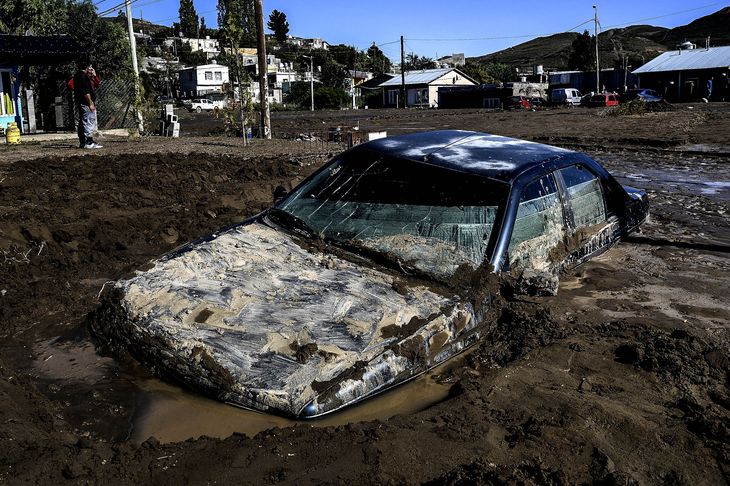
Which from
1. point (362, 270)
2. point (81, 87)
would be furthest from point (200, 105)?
point (362, 270)

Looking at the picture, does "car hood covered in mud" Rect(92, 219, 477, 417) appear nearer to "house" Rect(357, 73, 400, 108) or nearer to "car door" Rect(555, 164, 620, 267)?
"car door" Rect(555, 164, 620, 267)

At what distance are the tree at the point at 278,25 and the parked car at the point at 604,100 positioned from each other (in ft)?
399

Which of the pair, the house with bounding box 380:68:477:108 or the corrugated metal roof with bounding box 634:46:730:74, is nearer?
the corrugated metal roof with bounding box 634:46:730:74

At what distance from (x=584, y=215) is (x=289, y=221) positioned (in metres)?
2.38

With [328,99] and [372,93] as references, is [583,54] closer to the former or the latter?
[372,93]

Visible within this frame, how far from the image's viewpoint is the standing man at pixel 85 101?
1589cm

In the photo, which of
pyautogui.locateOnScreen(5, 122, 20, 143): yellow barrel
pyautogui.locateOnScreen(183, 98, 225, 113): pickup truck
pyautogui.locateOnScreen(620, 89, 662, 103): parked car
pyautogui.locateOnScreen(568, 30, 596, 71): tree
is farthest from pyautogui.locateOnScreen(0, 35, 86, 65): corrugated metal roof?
pyautogui.locateOnScreen(568, 30, 596, 71): tree

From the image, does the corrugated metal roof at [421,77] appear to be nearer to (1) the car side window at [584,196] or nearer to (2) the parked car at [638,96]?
(2) the parked car at [638,96]

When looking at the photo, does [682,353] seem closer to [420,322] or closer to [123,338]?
[420,322]

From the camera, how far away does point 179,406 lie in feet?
10.5

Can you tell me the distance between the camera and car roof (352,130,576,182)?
4715 millimetres

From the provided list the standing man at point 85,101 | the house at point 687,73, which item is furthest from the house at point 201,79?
the standing man at point 85,101

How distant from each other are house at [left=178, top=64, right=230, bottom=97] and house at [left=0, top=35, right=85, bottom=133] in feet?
221

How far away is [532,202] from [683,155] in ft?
44.2
